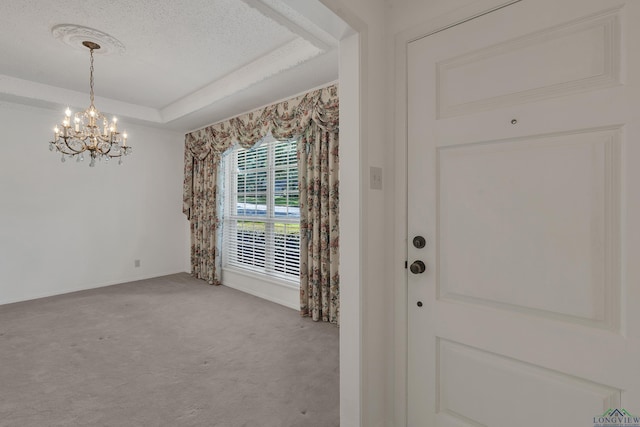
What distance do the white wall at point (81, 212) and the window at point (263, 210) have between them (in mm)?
1258

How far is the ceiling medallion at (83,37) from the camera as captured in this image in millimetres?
2510

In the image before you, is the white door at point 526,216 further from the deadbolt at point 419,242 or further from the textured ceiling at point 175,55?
the textured ceiling at point 175,55

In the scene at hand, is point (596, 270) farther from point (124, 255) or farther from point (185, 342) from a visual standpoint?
point (124, 255)

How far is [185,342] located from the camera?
9.28ft

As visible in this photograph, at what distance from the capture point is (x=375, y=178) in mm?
1579

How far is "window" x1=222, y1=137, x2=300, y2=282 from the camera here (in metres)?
3.89

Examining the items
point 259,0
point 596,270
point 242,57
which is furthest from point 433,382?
point 242,57

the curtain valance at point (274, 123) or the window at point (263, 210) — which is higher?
the curtain valance at point (274, 123)

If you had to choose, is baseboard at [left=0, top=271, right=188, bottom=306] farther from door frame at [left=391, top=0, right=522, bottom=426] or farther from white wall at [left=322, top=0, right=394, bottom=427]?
door frame at [left=391, top=0, right=522, bottom=426]

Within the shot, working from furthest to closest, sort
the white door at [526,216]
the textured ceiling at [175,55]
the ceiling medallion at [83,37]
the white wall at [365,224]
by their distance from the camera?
the ceiling medallion at [83,37], the textured ceiling at [175,55], the white wall at [365,224], the white door at [526,216]

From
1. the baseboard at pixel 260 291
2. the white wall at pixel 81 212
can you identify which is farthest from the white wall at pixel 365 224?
the white wall at pixel 81 212

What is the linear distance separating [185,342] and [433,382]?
2257mm

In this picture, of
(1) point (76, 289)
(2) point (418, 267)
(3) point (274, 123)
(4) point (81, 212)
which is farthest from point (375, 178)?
(1) point (76, 289)

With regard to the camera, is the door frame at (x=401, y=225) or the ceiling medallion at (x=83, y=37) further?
the ceiling medallion at (x=83, y=37)
